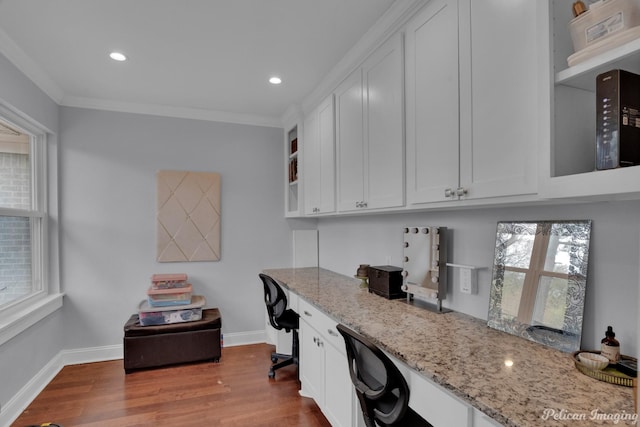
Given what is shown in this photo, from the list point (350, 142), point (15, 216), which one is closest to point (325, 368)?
point (350, 142)

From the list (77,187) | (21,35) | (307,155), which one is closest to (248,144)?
(307,155)

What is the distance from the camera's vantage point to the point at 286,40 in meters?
2.31

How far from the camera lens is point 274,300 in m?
2.90

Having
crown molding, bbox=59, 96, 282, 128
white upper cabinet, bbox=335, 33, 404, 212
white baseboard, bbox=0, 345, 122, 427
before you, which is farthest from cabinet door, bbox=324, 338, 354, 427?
crown molding, bbox=59, 96, 282, 128

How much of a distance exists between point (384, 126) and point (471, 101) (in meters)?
0.68

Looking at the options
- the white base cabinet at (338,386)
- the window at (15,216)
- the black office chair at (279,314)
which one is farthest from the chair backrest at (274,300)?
the window at (15,216)

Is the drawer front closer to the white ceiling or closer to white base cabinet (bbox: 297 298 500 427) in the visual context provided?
white base cabinet (bbox: 297 298 500 427)

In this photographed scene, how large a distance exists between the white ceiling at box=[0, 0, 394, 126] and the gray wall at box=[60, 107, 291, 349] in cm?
41

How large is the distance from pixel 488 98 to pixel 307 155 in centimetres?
216

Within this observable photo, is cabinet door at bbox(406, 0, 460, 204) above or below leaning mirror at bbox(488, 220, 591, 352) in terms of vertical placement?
above

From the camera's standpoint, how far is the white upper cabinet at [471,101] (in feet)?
4.11

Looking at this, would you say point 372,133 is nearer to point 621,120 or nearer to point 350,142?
point 350,142

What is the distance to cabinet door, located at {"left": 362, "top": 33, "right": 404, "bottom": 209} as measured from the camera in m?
1.98

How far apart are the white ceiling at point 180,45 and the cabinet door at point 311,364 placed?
6.60ft
